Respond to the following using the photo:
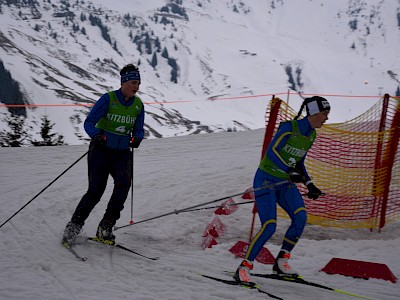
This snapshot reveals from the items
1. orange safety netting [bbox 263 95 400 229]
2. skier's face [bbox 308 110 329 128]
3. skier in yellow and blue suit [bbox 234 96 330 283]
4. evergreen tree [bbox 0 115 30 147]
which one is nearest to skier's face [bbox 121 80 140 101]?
skier in yellow and blue suit [bbox 234 96 330 283]

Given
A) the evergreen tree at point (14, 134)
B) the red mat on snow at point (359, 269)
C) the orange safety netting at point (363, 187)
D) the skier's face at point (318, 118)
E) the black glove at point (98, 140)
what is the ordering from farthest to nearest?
1. the evergreen tree at point (14, 134)
2. the orange safety netting at point (363, 187)
3. the black glove at point (98, 140)
4. the red mat on snow at point (359, 269)
5. the skier's face at point (318, 118)

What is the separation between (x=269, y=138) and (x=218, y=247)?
6.38ft

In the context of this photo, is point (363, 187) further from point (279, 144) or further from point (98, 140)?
point (98, 140)

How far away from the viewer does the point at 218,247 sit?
269 inches

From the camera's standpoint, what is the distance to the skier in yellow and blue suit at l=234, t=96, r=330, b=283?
16.4ft

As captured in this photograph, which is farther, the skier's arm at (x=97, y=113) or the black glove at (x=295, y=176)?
the skier's arm at (x=97, y=113)

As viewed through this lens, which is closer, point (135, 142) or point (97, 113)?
point (97, 113)

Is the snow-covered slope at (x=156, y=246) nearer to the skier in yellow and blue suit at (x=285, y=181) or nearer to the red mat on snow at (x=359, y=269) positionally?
the red mat on snow at (x=359, y=269)

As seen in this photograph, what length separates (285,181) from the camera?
512 centimetres

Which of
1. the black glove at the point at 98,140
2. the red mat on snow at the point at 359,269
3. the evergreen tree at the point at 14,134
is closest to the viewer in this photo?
the red mat on snow at the point at 359,269

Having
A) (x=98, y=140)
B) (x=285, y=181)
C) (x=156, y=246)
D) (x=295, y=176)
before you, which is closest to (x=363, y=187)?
(x=285, y=181)

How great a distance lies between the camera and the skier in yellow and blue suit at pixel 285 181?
16.4 ft

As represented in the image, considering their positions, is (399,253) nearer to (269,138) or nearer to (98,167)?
(269,138)

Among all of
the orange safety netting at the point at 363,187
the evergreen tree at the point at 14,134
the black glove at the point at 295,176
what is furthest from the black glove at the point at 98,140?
the evergreen tree at the point at 14,134
